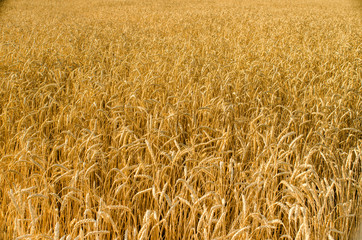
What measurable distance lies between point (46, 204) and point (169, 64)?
249cm

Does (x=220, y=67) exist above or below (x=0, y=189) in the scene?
above

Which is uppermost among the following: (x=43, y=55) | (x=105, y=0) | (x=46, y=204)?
(x=105, y=0)

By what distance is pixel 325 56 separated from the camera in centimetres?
421

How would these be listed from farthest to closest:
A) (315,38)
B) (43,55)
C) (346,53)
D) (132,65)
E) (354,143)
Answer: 1. (315,38)
2. (346,53)
3. (43,55)
4. (132,65)
5. (354,143)

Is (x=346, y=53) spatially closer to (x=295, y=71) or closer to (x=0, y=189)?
(x=295, y=71)

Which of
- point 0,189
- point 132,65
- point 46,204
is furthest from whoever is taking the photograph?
point 132,65

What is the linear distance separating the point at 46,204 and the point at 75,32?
5364mm

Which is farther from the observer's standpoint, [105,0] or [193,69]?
[105,0]

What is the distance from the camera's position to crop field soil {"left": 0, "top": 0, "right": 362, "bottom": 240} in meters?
1.37

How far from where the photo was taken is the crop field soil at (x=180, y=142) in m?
1.37

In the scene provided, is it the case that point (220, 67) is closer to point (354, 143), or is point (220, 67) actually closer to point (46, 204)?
point (354, 143)

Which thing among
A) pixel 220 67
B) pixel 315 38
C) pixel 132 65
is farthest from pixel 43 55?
pixel 315 38

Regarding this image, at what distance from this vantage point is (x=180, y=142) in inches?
91.2

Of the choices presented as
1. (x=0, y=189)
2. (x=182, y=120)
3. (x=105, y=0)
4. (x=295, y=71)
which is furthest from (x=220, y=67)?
(x=105, y=0)
